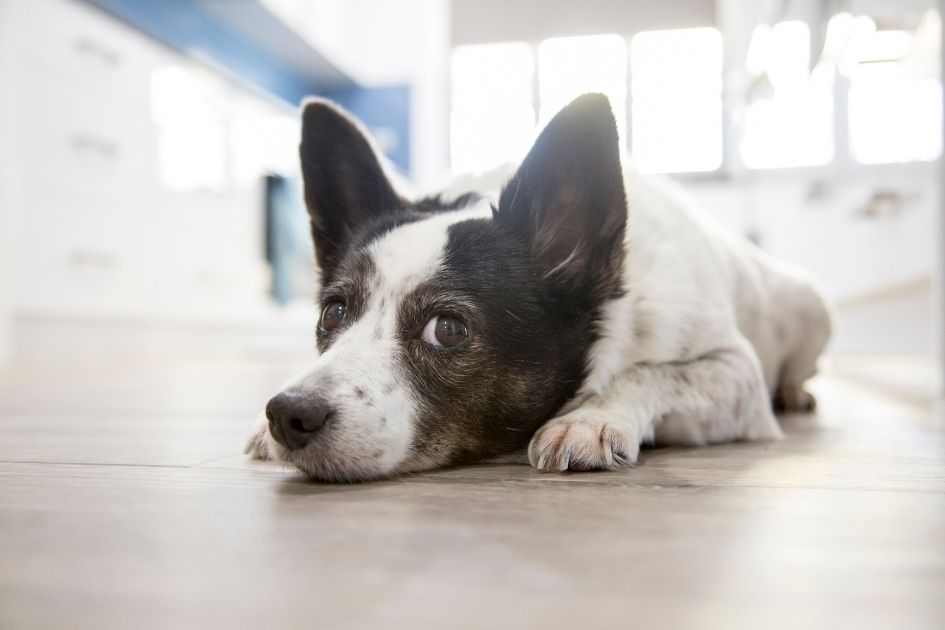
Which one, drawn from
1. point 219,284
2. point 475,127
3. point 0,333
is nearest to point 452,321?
point 0,333

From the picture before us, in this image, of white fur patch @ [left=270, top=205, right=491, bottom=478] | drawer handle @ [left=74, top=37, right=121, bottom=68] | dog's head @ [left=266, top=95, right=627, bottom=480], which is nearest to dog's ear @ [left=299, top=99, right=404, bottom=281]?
dog's head @ [left=266, top=95, right=627, bottom=480]

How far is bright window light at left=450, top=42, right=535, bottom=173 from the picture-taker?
11.0 metres

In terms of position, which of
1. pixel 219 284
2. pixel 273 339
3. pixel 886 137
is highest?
pixel 886 137

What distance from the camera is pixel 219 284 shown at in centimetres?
625

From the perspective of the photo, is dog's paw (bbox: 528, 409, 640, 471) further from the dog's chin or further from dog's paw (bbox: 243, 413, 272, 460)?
dog's paw (bbox: 243, 413, 272, 460)

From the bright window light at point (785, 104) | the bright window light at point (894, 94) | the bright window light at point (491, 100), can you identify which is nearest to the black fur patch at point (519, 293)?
the bright window light at point (894, 94)

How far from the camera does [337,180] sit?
173cm

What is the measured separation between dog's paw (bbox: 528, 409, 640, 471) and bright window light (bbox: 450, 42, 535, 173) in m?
9.78

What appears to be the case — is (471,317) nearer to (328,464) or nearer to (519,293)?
(519,293)

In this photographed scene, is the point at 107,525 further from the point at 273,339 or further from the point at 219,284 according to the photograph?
the point at 273,339

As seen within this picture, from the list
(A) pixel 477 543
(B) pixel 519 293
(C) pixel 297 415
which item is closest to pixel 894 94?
(B) pixel 519 293

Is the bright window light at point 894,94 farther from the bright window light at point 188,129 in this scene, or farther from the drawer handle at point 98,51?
the bright window light at point 188,129

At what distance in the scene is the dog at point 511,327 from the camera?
1.27m

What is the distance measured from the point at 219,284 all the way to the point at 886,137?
4602mm
